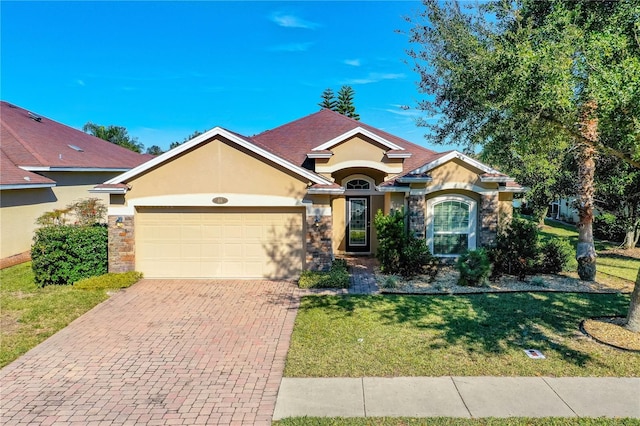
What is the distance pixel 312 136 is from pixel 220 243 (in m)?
8.36

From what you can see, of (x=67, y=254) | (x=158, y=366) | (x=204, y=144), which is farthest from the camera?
(x=204, y=144)

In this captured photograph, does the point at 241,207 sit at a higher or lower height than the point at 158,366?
higher

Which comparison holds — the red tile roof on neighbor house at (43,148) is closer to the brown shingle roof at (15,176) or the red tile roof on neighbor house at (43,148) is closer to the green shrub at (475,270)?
the brown shingle roof at (15,176)

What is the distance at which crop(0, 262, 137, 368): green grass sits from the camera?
806 centimetres

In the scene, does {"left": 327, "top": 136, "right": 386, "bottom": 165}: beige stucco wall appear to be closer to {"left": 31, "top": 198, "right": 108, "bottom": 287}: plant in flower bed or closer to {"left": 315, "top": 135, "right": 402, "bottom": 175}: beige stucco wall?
{"left": 315, "top": 135, "right": 402, "bottom": 175}: beige stucco wall

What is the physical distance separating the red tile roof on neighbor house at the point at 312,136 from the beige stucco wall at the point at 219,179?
4711 millimetres

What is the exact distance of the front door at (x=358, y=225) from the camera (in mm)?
16967

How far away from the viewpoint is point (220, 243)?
12953 millimetres

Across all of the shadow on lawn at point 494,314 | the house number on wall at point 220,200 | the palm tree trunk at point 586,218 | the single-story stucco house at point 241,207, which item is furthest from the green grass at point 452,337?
the house number on wall at point 220,200

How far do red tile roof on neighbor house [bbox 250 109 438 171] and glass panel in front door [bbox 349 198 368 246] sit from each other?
8.54 ft

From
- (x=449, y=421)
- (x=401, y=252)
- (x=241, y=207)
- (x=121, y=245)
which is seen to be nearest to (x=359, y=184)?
(x=401, y=252)

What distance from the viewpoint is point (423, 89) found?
13.5 meters

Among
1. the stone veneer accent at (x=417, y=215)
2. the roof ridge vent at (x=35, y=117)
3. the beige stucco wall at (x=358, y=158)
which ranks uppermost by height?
the roof ridge vent at (x=35, y=117)

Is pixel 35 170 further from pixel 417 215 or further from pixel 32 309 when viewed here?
pixel 417 215
